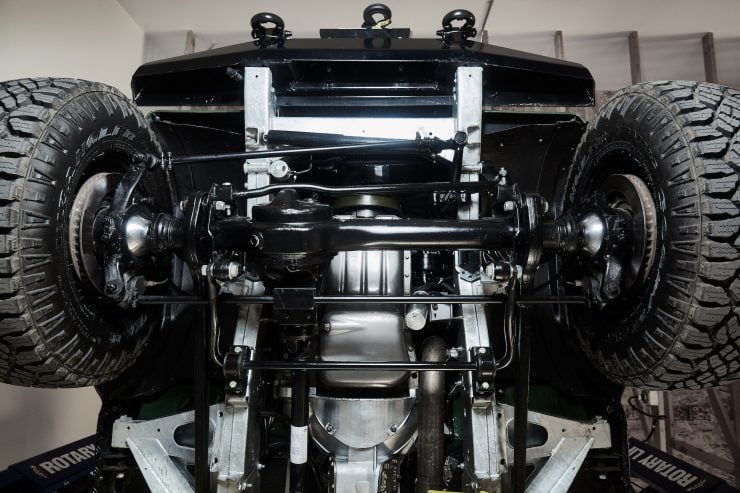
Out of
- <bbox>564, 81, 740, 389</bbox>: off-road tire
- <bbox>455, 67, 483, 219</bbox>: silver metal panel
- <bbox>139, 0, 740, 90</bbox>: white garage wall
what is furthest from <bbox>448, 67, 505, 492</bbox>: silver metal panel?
<bbox>139, 0, 740, 90</bbox>: white garage wall

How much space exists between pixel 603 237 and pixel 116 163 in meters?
1.38

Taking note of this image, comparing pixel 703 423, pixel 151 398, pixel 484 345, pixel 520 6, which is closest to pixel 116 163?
pixel 151 398

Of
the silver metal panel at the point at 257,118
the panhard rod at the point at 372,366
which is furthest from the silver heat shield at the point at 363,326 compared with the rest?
the silver metal panel at the point at 257,118

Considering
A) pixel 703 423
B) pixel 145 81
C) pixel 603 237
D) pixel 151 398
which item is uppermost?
pixel 145 81

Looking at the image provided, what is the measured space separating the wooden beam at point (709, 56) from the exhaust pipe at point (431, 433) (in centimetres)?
334

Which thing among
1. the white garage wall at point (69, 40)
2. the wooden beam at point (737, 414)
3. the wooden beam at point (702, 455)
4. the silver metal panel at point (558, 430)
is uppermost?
the white garage wall at point (69, 40)

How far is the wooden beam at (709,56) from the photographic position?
318 centimetres

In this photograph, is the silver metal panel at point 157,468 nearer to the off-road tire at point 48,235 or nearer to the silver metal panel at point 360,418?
the off-road tire at point 48,235

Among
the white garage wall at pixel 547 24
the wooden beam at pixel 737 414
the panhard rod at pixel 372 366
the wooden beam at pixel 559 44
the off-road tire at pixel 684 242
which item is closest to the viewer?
the off-road tire at pixel 684 242

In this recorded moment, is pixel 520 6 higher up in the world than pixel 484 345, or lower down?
higher up

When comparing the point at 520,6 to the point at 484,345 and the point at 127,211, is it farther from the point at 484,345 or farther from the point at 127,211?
the point at 127,211

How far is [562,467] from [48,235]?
4.89 feet

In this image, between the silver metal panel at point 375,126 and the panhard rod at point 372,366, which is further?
the silver metal panel at point 375,126

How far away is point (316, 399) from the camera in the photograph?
1324mm
